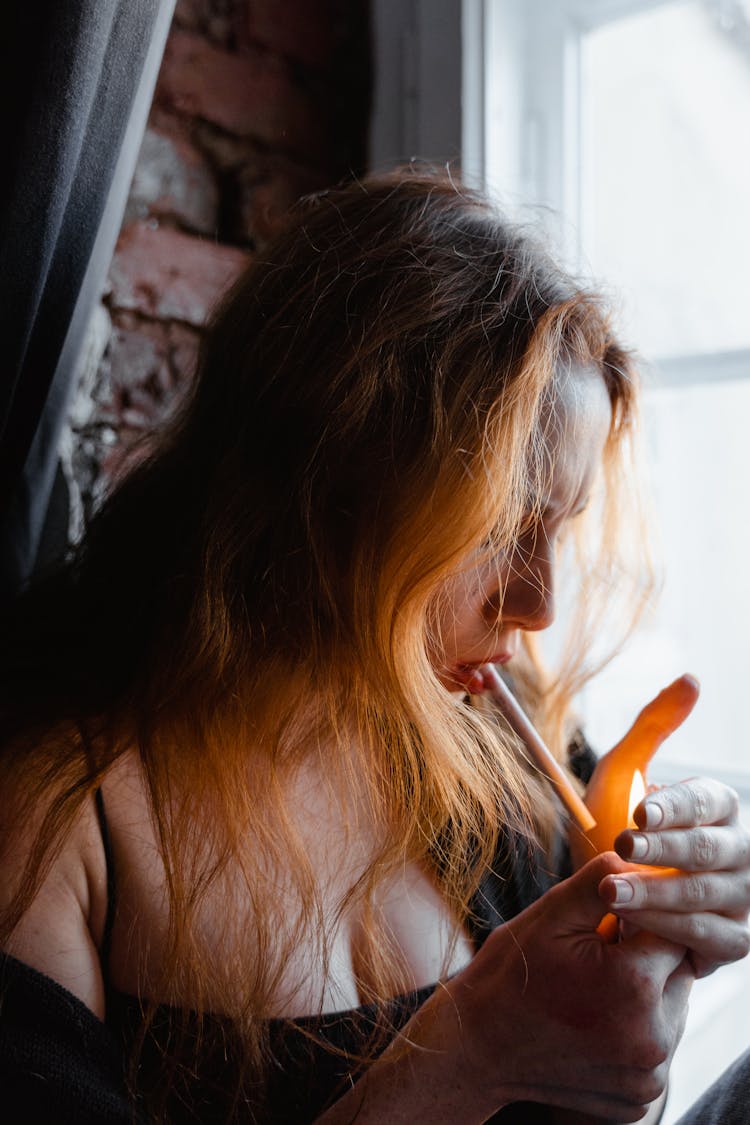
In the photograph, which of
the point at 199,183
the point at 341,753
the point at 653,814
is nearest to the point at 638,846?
the point at 653,814

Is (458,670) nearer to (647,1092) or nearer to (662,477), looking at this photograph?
(647,1092)

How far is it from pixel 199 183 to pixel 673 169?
516 millimetres

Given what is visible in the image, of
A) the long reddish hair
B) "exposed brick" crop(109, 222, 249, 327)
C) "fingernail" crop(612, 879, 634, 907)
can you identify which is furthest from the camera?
"exposed brick" crop(109, 222, 249, 327)

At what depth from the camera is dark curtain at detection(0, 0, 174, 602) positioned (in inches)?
24.0

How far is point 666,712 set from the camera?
2.11 ft

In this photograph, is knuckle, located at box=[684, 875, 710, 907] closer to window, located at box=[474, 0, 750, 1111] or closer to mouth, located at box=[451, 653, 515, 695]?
mouth, located at box=[451, 653, 515, 695]

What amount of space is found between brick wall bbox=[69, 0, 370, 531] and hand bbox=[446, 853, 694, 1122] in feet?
1.80

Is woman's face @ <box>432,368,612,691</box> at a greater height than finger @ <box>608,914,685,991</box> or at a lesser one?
greater

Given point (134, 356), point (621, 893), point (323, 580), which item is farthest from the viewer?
point (134, 356)

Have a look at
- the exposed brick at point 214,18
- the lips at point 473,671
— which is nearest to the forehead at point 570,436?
the lips at point 473,671

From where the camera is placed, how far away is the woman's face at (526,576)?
0.69 metres

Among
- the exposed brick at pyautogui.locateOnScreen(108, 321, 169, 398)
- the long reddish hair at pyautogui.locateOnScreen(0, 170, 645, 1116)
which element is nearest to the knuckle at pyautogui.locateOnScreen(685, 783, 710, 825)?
the long reddish hair at pyautogui.locateOnScreen(0, 170, 645, 1116)

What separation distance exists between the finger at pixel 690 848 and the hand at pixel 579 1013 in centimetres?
2

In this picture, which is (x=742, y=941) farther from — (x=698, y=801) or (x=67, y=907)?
(x=67, y=907)
